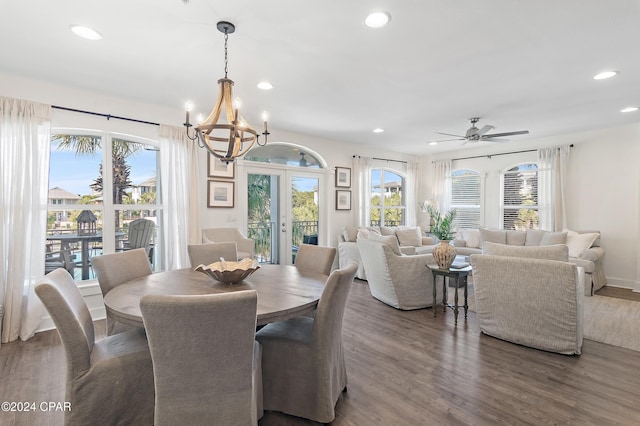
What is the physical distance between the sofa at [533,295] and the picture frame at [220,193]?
3408 mm

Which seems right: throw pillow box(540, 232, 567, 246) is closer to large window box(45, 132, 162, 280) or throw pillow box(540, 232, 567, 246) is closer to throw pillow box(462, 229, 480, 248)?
throw pillow box(462, 229, 480, 248)

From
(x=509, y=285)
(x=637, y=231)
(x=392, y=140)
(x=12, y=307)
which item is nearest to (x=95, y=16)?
(x=12, y=307)

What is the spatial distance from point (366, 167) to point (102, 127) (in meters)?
4.60

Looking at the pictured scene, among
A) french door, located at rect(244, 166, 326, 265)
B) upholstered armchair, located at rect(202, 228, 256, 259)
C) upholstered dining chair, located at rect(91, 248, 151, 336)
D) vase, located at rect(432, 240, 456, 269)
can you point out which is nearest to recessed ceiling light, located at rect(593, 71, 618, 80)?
vase, located at rect(432, 240, 456, 269)

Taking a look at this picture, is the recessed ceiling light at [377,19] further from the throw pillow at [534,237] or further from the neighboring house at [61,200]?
the throw pillow at [534,237]

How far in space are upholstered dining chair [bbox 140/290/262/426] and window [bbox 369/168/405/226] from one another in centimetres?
579

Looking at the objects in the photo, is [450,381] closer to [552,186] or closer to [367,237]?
[367,237]

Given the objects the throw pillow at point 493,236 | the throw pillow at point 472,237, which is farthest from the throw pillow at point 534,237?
the throw pillow at point 472,237

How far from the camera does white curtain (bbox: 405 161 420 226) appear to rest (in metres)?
7.66

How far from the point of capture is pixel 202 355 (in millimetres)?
1405

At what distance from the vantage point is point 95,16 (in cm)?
222

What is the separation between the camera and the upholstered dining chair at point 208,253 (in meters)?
3.12

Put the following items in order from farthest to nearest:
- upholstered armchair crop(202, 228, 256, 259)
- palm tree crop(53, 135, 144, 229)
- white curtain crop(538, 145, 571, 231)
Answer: white curtain crop(538, 145, 571, 231), upholstered armchair crop(202, 228, 256, 259), palm tree crop(53, 135, 144, 229)

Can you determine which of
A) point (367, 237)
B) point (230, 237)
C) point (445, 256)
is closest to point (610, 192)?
point (445, 256)
